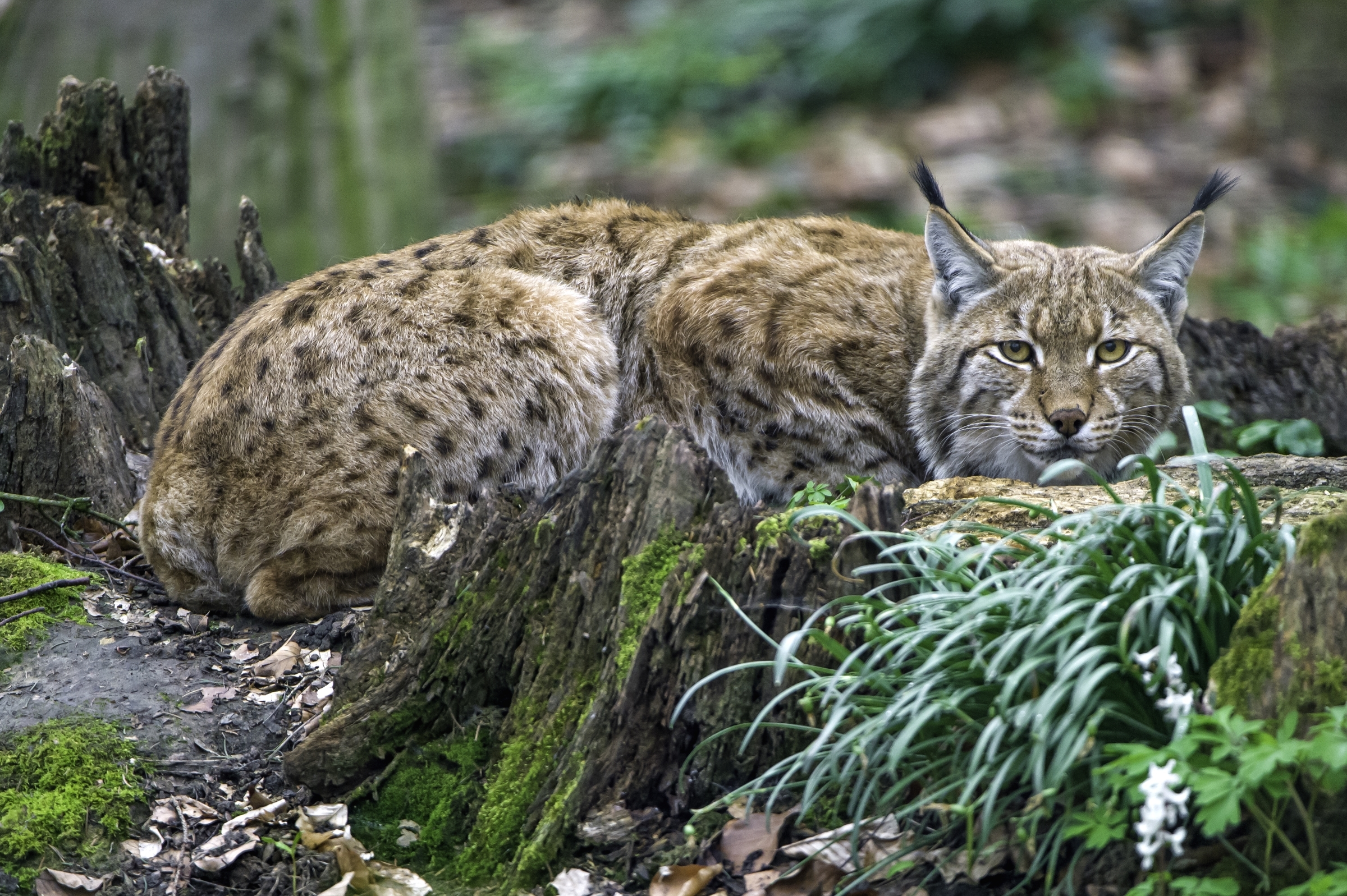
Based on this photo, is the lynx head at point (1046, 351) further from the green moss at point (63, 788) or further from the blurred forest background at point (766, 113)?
the blurred forest background at point (766, 113)

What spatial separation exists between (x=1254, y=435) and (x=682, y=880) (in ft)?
12.6

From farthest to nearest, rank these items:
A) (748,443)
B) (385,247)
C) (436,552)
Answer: (385,247) < (748,443) < (436,552)

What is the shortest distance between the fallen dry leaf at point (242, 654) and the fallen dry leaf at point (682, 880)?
1.79 metres

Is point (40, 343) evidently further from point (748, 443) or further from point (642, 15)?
point (642, 15)

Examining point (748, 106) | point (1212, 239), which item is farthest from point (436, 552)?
point (748, 106)

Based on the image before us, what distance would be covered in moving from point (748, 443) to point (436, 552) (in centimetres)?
195

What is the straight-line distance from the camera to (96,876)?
3225 millimetres

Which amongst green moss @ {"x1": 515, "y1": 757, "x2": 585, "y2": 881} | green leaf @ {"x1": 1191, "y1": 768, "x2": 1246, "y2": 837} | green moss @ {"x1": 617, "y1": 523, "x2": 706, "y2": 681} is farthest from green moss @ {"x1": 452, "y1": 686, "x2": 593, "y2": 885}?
green leaf @ {"x1": 1191, "y1": 768, "x2": 1246, "y2": 837}

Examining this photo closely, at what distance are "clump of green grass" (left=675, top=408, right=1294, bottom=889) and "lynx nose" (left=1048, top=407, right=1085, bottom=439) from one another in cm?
160

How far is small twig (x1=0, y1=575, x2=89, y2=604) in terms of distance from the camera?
4113mm

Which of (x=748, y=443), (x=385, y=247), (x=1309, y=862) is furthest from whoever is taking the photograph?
(x=385, y=247)

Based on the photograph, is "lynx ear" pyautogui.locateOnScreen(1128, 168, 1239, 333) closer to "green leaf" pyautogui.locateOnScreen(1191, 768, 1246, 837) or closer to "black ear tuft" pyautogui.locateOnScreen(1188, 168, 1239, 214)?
"black ear tuft" pyautogui.locateOnScreen(1188, 168, 1239, 214)

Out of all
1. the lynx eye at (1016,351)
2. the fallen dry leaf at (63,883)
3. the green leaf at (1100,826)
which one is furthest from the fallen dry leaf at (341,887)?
the lynx eye at (1016,351)

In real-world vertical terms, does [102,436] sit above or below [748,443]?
above
